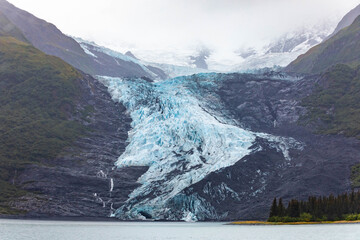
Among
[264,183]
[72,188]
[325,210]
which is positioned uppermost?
[264,183]

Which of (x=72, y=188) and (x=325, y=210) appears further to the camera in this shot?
(x=72, y=188)

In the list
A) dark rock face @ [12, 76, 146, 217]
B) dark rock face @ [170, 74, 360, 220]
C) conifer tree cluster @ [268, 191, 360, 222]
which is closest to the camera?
conifer tree cluster @ [268, 191, 360, 222]

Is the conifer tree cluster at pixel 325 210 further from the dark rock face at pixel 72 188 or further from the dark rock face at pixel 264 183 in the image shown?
the dark rock face at pixel 72 188

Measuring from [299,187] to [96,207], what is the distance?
243ft

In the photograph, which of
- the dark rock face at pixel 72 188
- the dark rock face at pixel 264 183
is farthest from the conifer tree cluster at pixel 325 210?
the dark rock face at pixel 72 188

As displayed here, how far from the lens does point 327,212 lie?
406 feet

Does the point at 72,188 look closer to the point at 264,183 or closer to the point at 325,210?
the point at 264,183

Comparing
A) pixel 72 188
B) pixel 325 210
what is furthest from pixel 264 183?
pixel 72 188

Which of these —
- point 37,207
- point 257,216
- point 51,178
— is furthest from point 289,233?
point 51,178

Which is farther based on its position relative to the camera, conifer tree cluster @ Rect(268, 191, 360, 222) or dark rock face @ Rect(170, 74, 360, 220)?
dark rock face @ Rect(170, 74, 360, 220)

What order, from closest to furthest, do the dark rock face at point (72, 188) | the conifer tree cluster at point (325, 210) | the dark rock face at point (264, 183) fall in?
the conifer tree cluster at point (325, 210), the dark rock face at point (264, 183), the dark rock face at point (72, 188)

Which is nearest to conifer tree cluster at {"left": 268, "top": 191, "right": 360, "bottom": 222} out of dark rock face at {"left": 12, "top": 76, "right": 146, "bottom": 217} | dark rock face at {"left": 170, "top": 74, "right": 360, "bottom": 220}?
dark rock face at {"left": 170, "top": 74, "right": 360, "bottom": 220}

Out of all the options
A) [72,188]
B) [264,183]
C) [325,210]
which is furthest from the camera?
[264,183]

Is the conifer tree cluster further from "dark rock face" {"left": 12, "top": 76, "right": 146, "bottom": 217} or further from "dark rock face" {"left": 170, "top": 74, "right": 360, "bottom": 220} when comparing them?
"dark rock face" {"left": 12, "top": 76, "right": 146, "bottom": 217}
